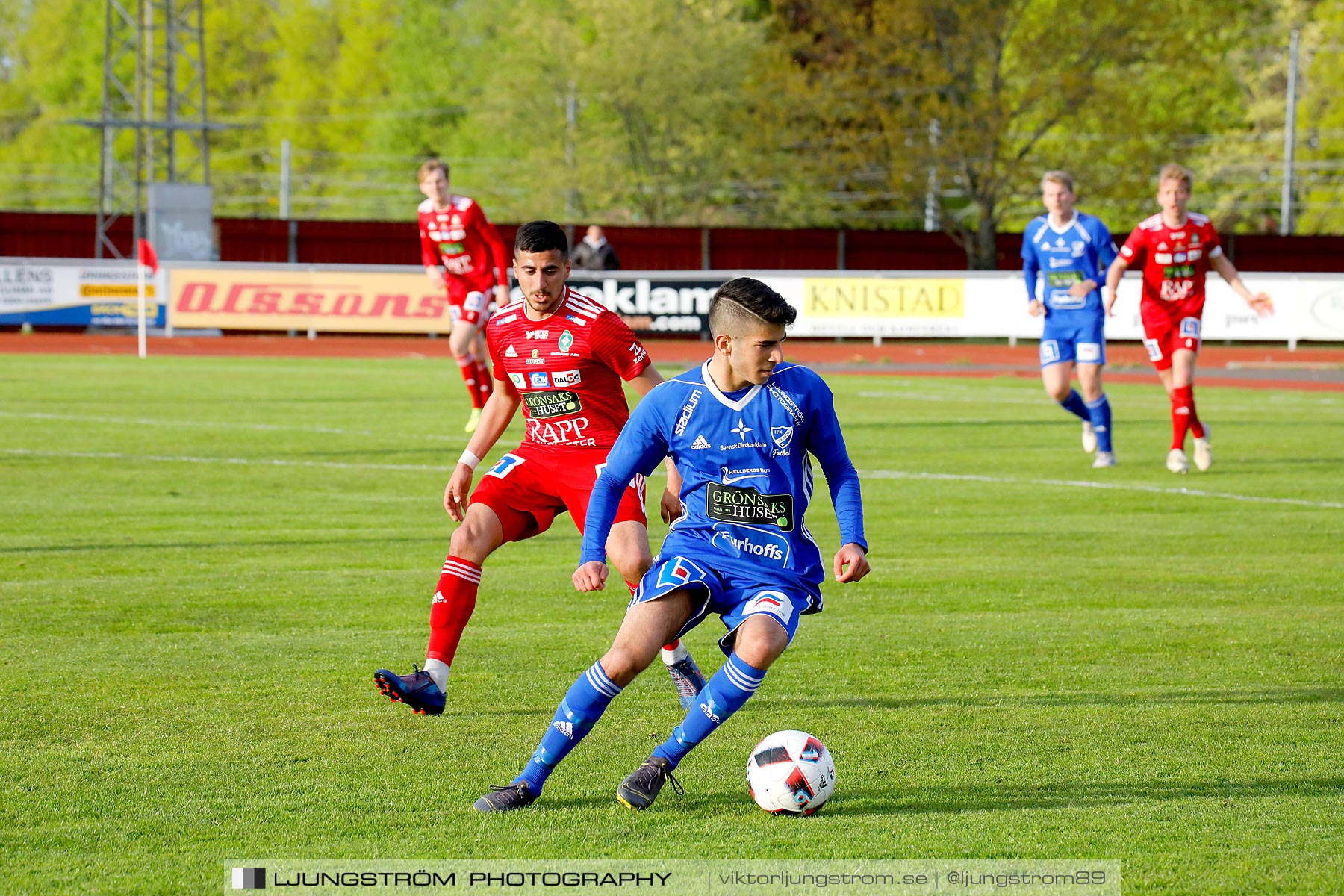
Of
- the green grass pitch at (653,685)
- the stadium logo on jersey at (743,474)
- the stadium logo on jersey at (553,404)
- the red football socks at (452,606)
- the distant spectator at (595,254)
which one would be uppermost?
the distant spectator at (595,254)

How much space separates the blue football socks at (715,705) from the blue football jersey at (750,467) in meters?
0.32

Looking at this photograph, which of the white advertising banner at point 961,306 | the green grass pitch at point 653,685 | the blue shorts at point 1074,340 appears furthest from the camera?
the white advertising banner at point 961,306

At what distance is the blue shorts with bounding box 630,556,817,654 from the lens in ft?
15.3

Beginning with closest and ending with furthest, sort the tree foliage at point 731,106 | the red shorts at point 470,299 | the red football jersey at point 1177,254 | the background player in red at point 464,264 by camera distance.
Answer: the red football jersey at point 1177,254 < the background player in red at point 464,264 < the red shorts at point 470,299 < the tree foliage at point 731,106

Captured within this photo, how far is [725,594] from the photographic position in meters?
4.75

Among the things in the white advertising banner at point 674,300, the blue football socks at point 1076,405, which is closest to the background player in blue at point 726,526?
the blue football socks at point 1076,405

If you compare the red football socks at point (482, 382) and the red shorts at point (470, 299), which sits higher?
the red shorts at point (470, 299)

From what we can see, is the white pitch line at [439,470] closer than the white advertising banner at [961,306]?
Yes

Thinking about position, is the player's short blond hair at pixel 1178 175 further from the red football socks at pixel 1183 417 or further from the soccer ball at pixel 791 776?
the soccer ball at pixel 791 776

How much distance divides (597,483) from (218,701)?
71.7 inches

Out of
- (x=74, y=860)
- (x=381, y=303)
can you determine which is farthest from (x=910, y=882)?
(x=381, y=303)

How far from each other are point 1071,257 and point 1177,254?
2.93 feet

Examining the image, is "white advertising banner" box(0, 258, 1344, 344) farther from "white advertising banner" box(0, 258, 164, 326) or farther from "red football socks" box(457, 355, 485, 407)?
"red football socks" box(457, 355, 485, 407)

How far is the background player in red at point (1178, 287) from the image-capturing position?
13008 millimetres
